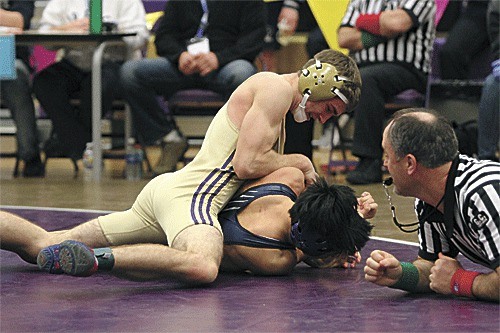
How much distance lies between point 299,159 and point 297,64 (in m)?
6.94

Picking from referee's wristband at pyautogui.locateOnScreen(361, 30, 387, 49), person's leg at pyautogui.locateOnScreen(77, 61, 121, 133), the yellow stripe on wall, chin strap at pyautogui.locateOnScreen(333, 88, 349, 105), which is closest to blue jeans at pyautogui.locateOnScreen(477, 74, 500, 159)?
referee's wristband at pyautogui.locateOnScreen(361, 30, 387, 49)

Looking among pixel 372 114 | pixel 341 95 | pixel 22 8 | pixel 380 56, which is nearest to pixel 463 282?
pixel 341 95

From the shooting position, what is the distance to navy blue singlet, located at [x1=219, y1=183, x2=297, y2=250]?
4.14 meters

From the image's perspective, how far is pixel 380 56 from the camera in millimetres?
7871

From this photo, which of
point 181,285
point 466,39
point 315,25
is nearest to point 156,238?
point 181,285

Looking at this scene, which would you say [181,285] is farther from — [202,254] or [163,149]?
[163,149]

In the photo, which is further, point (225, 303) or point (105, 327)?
point (225, 303)

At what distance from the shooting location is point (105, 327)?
328cm

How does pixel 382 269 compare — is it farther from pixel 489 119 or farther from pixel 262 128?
pixel 489 119

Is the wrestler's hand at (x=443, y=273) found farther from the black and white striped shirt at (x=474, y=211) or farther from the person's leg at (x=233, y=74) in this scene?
the person's leg at (x=233, y=74)

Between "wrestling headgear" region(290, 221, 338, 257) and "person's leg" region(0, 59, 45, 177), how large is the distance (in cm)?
488

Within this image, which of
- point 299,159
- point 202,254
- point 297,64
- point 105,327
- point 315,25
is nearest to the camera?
point 105,327

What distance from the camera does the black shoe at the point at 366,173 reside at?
762cm

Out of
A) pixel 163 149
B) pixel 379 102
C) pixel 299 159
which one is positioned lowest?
pixel 163 149
